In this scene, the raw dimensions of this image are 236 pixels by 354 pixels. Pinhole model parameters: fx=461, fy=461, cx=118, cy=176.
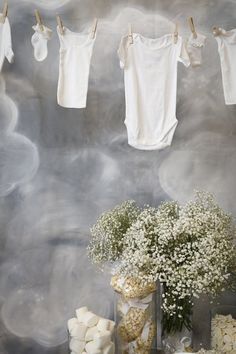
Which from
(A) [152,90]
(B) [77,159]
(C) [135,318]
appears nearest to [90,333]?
(C) [135,318]

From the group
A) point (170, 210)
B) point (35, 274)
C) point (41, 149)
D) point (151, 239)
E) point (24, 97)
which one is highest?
point (24, 97)

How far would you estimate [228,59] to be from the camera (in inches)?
70.5

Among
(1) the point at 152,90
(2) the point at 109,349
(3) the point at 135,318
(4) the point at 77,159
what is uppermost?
(1) the point at 152,90

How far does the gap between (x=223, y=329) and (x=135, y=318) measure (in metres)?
0.34

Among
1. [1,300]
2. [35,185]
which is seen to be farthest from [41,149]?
[1,300]

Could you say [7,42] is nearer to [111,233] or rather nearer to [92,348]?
[111,233]

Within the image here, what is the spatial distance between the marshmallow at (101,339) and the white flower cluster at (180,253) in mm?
236

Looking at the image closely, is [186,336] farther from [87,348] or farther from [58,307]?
[58,307]

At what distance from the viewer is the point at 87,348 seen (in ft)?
5.52

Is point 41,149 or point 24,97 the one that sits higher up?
point 24,97

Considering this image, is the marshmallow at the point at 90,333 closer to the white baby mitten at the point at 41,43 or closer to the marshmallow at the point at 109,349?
the marshmallow at the point at 109,349

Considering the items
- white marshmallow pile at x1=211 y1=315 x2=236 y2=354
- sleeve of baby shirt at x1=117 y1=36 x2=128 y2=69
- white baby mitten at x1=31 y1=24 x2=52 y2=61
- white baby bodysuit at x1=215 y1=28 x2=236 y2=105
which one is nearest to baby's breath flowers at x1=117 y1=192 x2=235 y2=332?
white marshmallow pile at x1=211 y1=315 x2=236 y2=354

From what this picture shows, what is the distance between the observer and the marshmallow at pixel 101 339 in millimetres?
1670

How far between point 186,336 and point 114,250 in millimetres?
435
